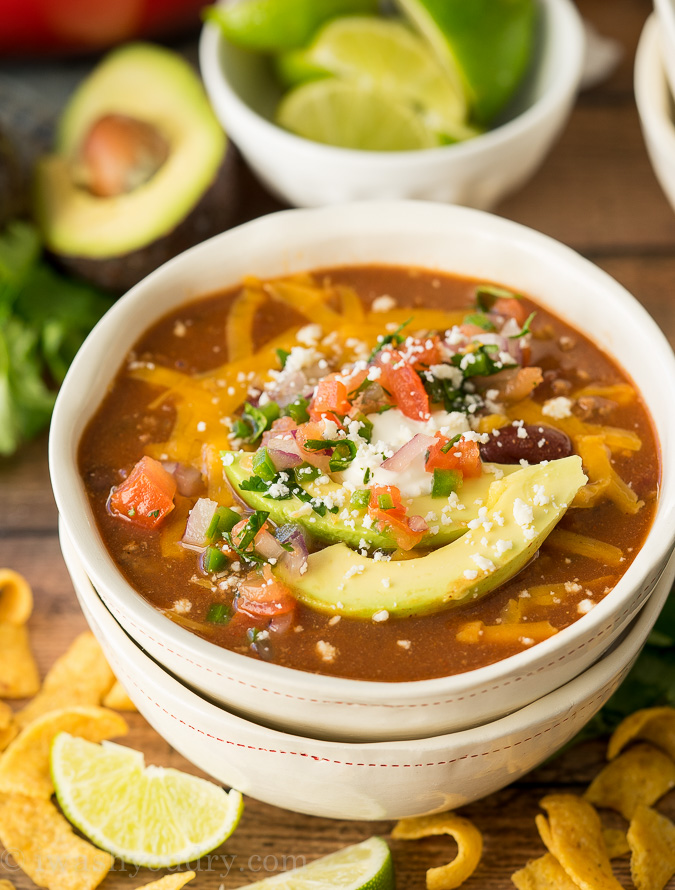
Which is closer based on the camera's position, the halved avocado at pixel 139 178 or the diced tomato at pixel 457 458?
the diced tomato at pixel 457 458

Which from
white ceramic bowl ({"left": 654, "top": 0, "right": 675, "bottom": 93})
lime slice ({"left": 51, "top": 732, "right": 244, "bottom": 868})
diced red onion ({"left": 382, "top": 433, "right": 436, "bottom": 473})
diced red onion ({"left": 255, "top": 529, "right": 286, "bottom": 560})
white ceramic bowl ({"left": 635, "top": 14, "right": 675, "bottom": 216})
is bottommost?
lime slice ({"left": 51, "top": 732, "right": 244, "bottom": 868})

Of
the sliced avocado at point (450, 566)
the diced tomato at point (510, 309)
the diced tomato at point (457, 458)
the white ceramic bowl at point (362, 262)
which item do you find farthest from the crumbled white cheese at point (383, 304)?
the sliced avocado at point (450, 566)

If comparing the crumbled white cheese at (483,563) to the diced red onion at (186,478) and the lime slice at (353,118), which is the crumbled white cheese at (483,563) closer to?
the diced red onion at (186,478)

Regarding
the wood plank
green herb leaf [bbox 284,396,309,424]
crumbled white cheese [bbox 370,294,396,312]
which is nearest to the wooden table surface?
the wood plank

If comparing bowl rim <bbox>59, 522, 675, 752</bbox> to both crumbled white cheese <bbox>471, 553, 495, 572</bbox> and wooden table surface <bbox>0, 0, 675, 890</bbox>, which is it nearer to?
crumbled white cheese <bbox>471, 553, 495, 572</bbox>

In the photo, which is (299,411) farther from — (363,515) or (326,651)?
(326,651)

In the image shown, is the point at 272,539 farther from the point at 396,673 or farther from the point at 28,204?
the point at 28,204

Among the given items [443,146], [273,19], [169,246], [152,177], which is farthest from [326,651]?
[273,19]
